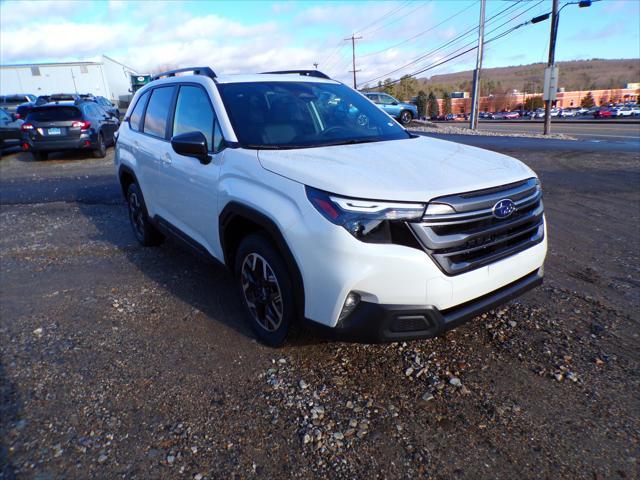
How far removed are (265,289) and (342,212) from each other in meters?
0.98

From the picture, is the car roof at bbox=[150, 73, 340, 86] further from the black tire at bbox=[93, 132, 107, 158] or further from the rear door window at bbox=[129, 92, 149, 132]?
the black tire at bbox=[93, 132, 107, 158]

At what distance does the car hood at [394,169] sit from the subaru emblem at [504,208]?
0.11 meters

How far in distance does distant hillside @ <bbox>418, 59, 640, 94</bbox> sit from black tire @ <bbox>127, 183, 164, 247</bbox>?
140413 millimetres

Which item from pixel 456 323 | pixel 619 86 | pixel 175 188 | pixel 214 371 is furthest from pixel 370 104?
pixel 619 86

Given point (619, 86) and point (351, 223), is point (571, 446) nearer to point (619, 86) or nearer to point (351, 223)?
point (351, 223)

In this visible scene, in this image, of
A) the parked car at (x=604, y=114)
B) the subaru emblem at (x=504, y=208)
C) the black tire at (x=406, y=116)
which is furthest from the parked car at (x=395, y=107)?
the parked car at (x=604, y=114)

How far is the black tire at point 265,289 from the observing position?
2.79 metres

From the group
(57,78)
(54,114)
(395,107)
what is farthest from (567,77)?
(54,114)

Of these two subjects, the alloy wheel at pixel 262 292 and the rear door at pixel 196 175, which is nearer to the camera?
the alloy wheel at pixel 262 292

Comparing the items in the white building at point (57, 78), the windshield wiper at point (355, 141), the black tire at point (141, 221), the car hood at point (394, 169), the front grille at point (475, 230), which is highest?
the white building at point (57, 78)

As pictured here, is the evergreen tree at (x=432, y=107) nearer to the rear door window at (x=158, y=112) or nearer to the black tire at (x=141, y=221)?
the black tire at (x=141, y=221)

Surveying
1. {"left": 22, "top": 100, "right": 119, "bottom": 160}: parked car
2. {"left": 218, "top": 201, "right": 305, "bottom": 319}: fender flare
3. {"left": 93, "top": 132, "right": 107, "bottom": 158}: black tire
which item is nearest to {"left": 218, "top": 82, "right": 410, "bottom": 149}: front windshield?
{"left": 218, "top": 201, "right": 305, "bottom": 319}: fender flare

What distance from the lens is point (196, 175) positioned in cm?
351

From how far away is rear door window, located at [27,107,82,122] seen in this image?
1265 centimetres
